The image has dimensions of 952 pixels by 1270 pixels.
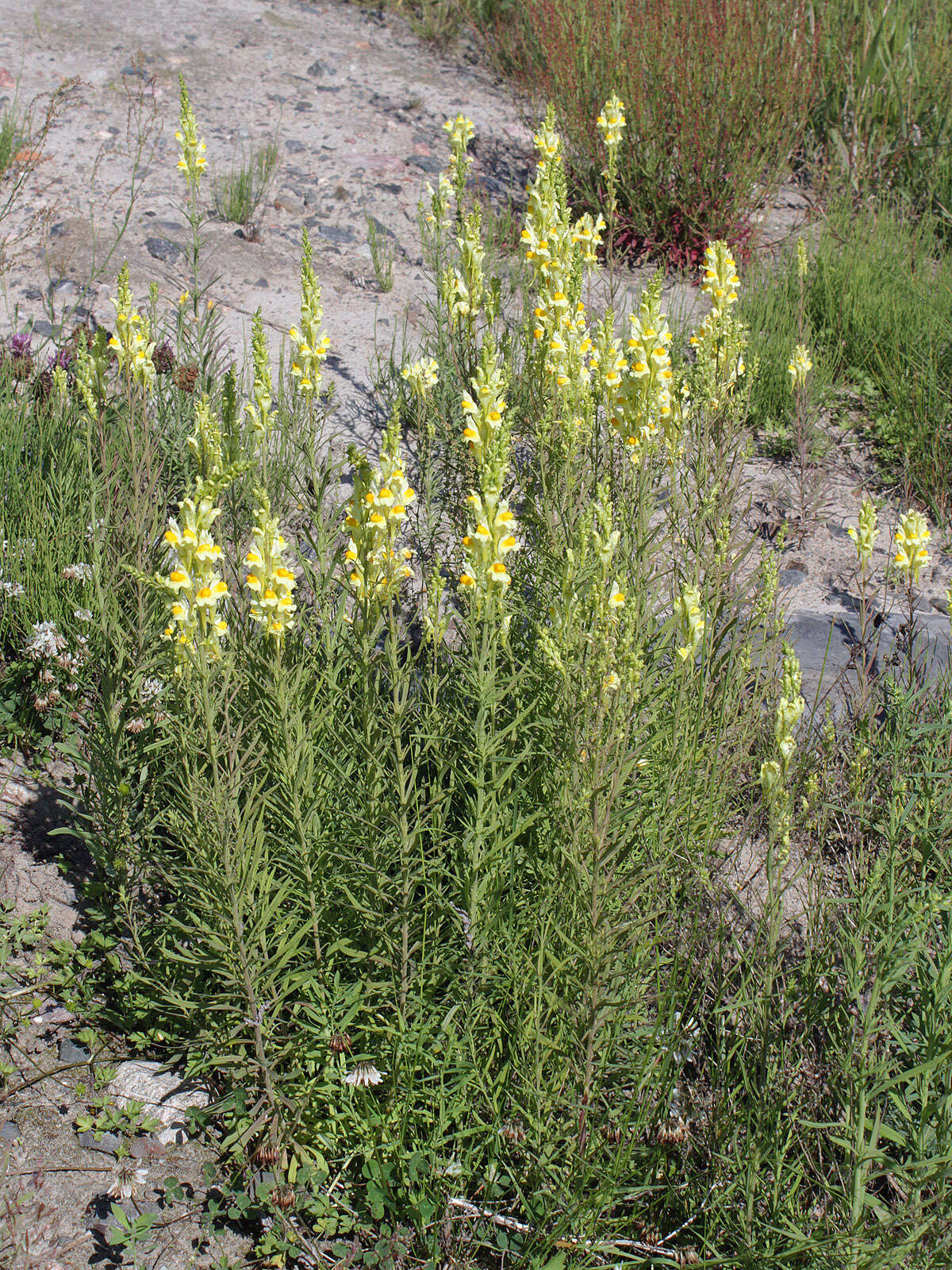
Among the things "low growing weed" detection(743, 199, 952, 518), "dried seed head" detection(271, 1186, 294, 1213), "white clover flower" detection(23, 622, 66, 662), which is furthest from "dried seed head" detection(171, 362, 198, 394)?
"dried seed head" detection(271, 1186, 294, 1213)

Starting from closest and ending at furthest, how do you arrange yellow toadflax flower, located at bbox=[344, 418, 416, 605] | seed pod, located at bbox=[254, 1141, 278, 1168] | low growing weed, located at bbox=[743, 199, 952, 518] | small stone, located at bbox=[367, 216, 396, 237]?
yellow toadflax flower, located at bbox=[344, 418, 416, 605]
seed pod, located at bbox=[254, 1141, 278, 1168]
low growing weed, located at bbox=[743, 199, 952, 518]
small stone, located at bbox=[367, 216, 396, 237]

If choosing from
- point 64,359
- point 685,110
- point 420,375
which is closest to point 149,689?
point 420,375

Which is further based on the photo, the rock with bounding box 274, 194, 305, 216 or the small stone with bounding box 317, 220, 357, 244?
the rock with bounding box 274, 194, 305, 216

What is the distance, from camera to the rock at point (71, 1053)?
7.75 feet

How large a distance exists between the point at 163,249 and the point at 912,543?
4.42m

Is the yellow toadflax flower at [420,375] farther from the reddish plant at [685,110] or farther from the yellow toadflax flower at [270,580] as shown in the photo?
the reddish plant at [685,110]

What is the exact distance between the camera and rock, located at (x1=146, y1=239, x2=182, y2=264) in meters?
5.42

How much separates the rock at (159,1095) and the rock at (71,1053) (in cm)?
9

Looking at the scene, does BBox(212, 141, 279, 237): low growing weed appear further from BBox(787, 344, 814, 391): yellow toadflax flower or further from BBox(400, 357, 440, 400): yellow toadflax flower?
BBox(787, 344, 814, 391): yellow toadflax flower

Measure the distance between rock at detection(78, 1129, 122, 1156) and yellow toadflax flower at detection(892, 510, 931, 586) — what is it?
260cm

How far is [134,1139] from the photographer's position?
7.31 ft

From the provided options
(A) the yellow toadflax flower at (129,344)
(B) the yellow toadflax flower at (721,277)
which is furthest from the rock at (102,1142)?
(B) the yellow toadflax flower at (721,277)

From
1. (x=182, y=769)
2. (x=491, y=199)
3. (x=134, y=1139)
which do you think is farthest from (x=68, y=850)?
(x=491, y=199)

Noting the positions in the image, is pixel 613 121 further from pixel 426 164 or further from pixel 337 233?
pixel 426 164
